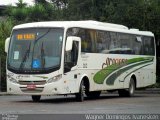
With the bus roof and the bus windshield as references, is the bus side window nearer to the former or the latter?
the bus windshield

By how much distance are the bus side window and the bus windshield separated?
465 mm

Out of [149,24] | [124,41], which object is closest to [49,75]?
[124,41]

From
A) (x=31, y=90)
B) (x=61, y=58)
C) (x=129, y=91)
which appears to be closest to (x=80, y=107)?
(x=61, y=58)

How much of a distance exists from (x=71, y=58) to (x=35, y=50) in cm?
152

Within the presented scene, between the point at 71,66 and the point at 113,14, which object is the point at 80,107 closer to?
the point at 71,66

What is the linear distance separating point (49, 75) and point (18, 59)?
164 cm

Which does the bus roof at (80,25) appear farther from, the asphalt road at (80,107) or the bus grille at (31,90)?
the asphalt road at (80,107)

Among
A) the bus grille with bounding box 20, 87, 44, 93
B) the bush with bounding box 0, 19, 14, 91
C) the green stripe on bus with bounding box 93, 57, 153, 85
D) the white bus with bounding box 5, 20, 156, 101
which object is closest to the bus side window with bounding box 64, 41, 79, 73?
the white bus with bounding box 5, 20, 156, 101

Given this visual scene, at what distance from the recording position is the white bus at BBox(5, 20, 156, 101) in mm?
23969

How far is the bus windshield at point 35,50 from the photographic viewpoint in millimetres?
24047

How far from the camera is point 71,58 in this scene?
2467cm

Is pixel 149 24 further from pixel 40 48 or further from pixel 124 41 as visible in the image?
pixel 40 48

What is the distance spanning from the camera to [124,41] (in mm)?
30328

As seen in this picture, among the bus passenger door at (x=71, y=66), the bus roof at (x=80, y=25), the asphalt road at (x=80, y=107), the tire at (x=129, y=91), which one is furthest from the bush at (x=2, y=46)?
the asphalt road at (x=80, y=107)
